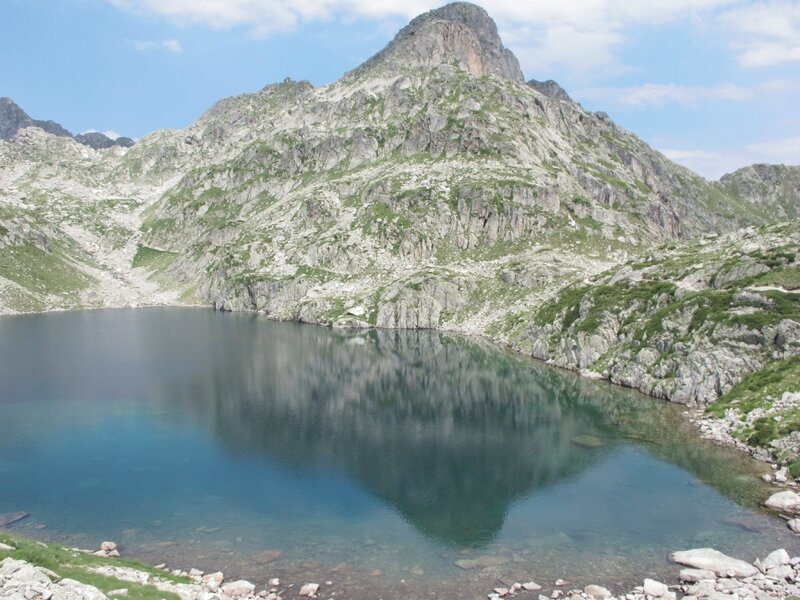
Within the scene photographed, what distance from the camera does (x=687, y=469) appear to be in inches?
2331

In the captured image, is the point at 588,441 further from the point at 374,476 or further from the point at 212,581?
the point at 212,581

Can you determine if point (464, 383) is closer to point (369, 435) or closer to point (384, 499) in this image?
point (369, 435)

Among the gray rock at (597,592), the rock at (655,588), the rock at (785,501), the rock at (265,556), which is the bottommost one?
the rock at (265,556)

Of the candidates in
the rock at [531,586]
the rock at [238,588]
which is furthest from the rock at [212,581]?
the rock at [531,586]

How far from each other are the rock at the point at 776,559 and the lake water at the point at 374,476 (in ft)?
6.43

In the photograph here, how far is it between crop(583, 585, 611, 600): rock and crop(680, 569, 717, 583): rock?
6.03 metres

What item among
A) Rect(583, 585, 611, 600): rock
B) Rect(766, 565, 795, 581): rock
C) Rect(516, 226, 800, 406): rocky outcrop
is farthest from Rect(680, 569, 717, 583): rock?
Rect(516, 226, 800, 406): rocky outcrop

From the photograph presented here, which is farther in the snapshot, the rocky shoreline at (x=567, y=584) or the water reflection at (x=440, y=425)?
the water reflection at (x=440, y=425)

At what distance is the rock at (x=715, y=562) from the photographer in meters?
37.8

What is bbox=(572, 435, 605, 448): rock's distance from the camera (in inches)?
2704

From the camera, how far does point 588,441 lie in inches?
2768

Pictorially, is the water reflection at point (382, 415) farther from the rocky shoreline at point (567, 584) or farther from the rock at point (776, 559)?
the rock at point (776, 559)

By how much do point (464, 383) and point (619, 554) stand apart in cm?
6110

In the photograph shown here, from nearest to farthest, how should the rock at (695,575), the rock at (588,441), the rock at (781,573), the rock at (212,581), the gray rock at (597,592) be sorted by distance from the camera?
the gray rock at (597,592) → the rock at (212,581) → the rock at (781,573) → the rock at (695,575) → the rock at (588,441)
